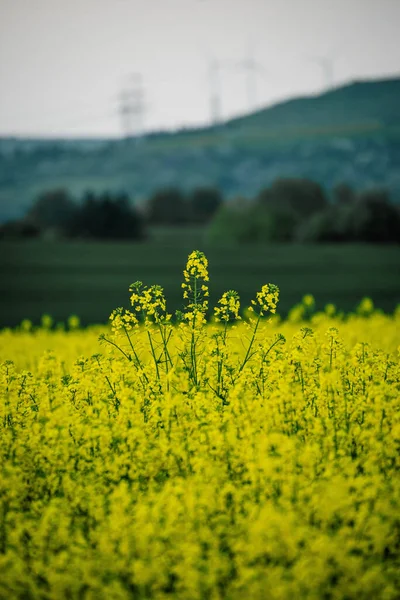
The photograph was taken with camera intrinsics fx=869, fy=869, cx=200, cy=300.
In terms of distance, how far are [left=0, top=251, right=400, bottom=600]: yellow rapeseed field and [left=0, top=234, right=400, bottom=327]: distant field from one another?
19.6 m

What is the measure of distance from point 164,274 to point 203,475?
4130cm

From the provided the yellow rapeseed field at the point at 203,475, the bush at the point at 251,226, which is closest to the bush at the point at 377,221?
the bush at the point at 251,226

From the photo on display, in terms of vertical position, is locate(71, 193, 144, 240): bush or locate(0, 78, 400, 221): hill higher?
locate(0, 78, 400, 221): hill

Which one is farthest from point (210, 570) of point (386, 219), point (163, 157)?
point (163, 157)

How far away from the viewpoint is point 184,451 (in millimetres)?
5926

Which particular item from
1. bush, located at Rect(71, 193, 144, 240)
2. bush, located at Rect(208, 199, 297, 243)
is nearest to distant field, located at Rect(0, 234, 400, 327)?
bush, located at Rect(208, 199, 297, 243)

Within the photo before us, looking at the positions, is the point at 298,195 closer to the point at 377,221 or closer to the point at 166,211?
the point at 166,211

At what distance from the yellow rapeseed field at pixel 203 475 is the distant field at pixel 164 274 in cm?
1957

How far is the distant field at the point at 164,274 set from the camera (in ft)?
107

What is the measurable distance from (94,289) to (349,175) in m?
129

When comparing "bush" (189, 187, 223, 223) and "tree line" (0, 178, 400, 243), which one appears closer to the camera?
"tree line" (0, 178, 400, 243)

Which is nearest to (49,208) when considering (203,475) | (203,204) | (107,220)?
(107,220)

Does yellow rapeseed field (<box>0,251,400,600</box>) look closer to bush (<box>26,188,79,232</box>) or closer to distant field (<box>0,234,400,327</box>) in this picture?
distant field (<box>0,234,400,327</box>)

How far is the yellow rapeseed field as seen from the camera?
14.9 ft
